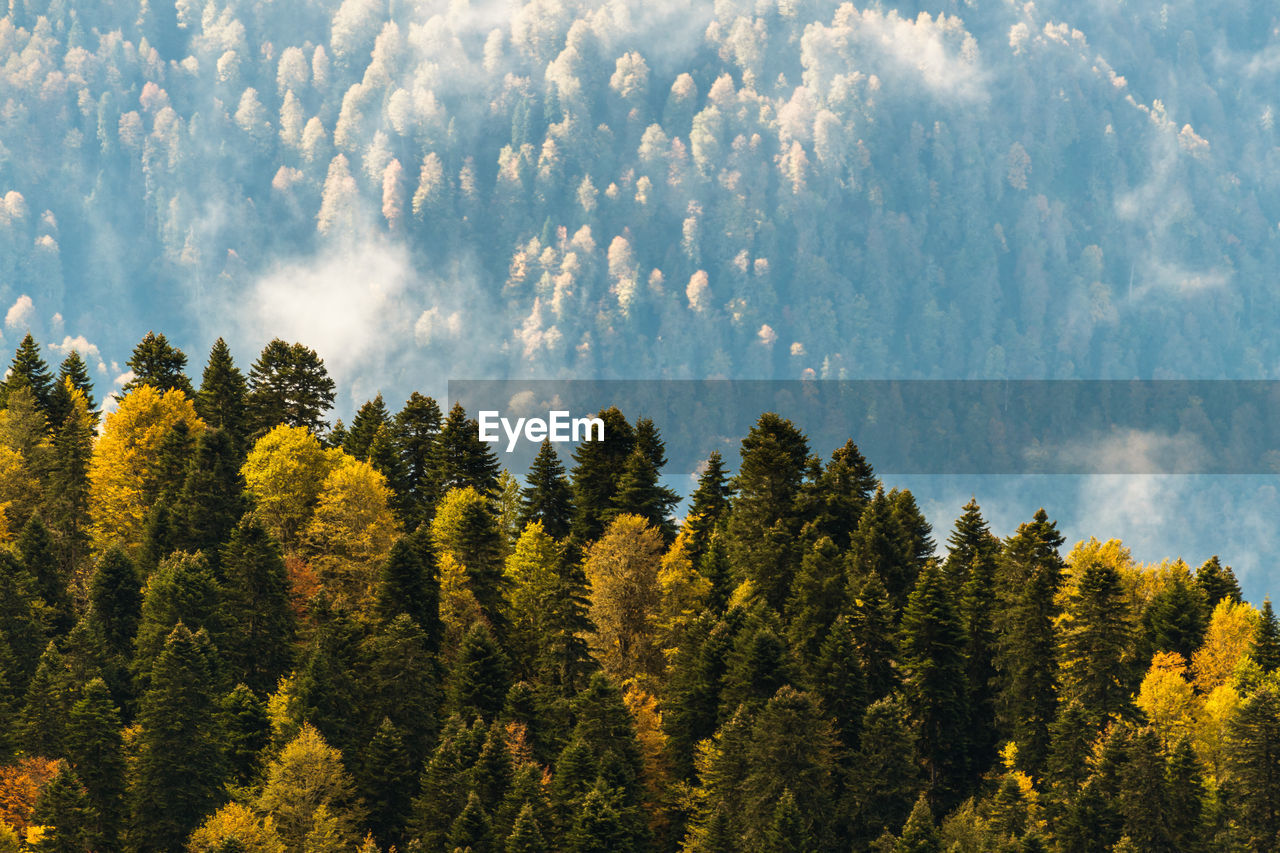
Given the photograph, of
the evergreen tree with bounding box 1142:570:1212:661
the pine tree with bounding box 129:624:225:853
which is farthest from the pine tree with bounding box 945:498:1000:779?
the pine tree with bounding box 129:624:225:853

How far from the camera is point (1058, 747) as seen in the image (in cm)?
10050

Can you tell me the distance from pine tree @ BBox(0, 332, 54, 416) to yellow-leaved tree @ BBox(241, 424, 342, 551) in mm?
29596

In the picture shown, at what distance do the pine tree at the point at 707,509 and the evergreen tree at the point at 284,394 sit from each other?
3261 centimetres

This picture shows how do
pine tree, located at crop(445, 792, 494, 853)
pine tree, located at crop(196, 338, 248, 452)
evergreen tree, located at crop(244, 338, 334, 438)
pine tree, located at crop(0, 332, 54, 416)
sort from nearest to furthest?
1. pine tree, located at crop(445, 792, 494, 853)
2. pine tree, located at crop(196, 338, 248, 452)
3. evergreen tree, located at crop(244, 338, 334, 438)
4. pine tree, located at crop(0, 332, 54, 416)

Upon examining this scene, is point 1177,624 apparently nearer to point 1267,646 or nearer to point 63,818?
point 1267,646

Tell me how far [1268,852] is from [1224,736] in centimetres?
826

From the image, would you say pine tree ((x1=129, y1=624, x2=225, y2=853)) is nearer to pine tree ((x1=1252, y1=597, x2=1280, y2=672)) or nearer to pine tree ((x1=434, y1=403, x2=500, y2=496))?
pine tree ((x1=434, y1=403, x2=500, y2=496))

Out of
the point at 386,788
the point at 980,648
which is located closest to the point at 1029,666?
the point at 980,648

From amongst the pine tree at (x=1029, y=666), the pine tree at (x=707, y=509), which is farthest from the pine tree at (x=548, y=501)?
the pine tree at (x=1029, y=666)

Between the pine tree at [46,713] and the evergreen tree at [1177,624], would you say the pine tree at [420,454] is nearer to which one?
the pine tree at [46,713]

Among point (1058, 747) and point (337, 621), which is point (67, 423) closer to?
point (337, 621)

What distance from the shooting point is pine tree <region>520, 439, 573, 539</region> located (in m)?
127

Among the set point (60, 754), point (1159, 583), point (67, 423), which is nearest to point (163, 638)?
point (60, 754)

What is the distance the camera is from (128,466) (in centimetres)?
12650
